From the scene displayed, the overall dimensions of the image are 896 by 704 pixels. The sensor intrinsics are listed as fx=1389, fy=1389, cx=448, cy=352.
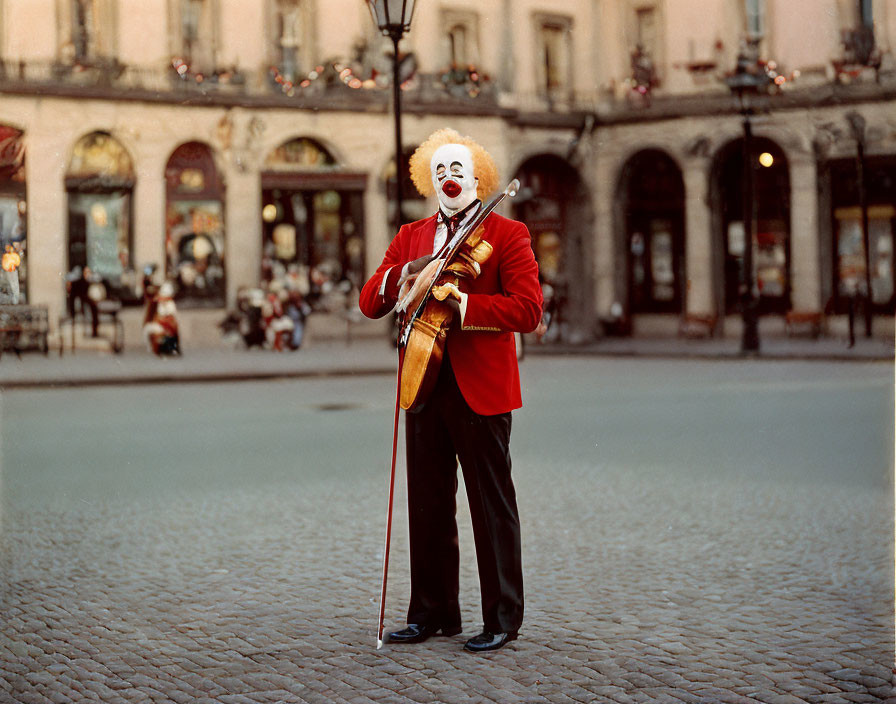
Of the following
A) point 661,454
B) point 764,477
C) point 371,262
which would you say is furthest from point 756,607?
point 371,262

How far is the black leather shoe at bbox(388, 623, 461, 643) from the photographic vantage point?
536cm

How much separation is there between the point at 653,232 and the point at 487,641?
3301 centimetres

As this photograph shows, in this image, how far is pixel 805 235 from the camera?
34.2 metres

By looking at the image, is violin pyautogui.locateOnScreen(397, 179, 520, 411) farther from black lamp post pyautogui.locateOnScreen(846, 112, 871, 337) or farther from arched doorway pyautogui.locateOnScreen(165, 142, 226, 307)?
black lamp post pyautogui.locateOnScreen(846, 112, 871, 337)

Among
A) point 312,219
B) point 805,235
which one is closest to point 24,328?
point 312,219

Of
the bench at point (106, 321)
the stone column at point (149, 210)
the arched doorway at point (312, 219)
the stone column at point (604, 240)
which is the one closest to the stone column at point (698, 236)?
the stone column at point (604, 240)

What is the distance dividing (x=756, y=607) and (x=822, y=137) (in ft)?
97.5

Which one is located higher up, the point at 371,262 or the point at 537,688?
the point at 371,262

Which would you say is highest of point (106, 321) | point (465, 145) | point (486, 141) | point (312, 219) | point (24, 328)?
point (486, 141)

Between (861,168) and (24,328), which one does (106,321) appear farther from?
(861,168)

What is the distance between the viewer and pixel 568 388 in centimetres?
1936

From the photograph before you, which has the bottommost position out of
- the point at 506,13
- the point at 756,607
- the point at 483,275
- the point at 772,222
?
the point at 756,607

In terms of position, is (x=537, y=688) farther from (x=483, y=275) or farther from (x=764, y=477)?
(x=764, y=477)

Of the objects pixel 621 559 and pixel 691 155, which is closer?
pixel 621 559
